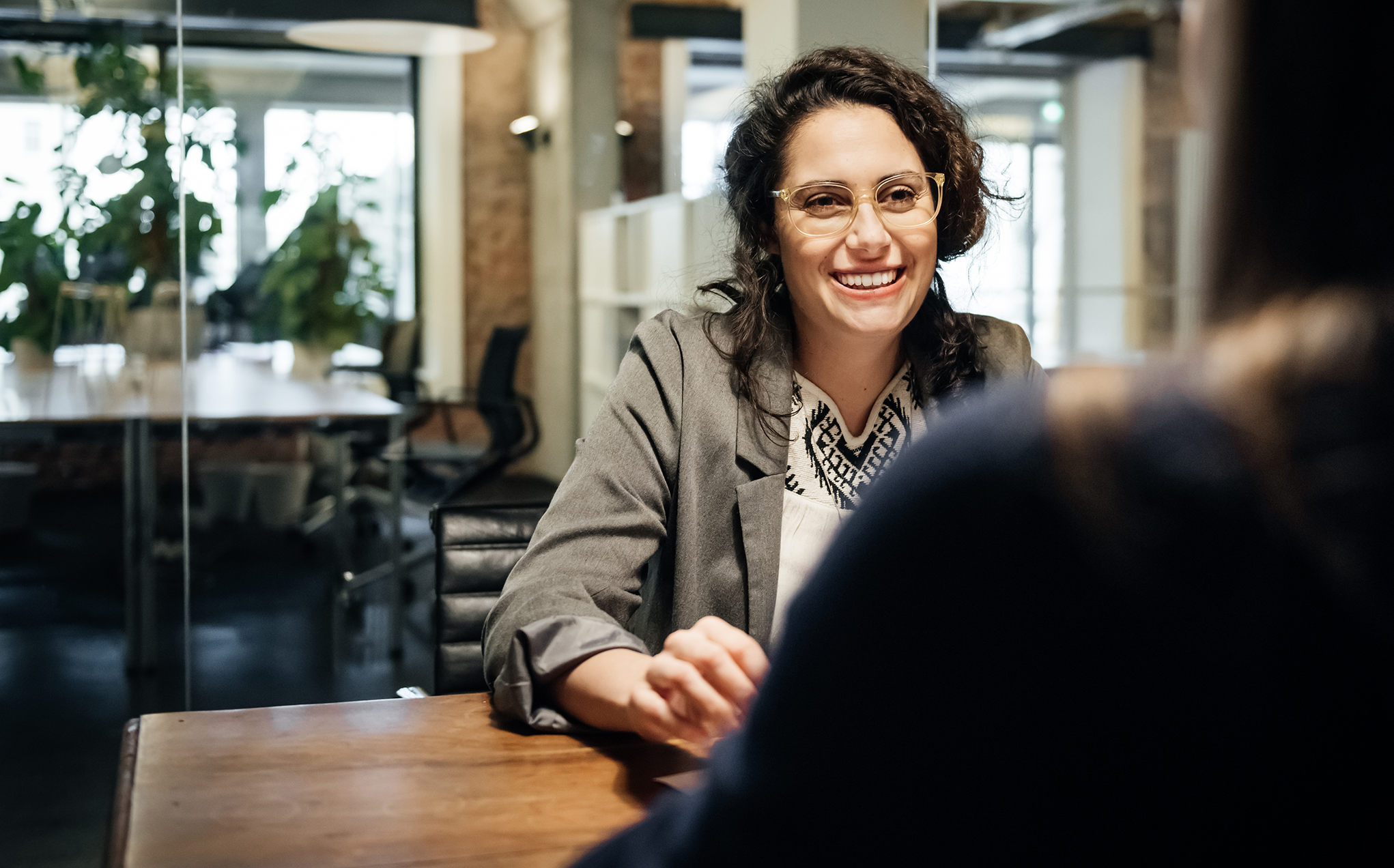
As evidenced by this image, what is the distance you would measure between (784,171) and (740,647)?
802 mm

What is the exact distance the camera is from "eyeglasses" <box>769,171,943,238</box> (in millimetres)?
1524

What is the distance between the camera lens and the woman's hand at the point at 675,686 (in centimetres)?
96

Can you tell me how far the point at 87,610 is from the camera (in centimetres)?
342

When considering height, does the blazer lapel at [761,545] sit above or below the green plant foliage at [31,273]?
below

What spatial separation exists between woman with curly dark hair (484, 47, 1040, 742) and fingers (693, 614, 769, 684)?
231 mm

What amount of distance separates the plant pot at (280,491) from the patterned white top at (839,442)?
2.29 metres

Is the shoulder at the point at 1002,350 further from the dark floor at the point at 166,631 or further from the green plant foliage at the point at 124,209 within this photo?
the green plant foliage at the point at 124,209

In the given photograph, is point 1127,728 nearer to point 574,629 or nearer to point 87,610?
point 574,629

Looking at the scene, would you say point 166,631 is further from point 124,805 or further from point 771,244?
point 124,805

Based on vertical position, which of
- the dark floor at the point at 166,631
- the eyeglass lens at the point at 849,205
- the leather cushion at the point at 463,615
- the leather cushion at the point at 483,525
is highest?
the eyeglass lens at the point at 849,205

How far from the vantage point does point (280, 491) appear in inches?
137

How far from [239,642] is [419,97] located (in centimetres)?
167

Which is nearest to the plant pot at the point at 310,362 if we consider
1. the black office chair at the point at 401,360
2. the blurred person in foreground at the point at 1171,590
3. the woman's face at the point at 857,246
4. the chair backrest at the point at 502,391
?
the black office chair at the point at 401,360

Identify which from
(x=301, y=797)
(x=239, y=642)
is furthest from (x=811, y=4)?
(x=301, y=797)
